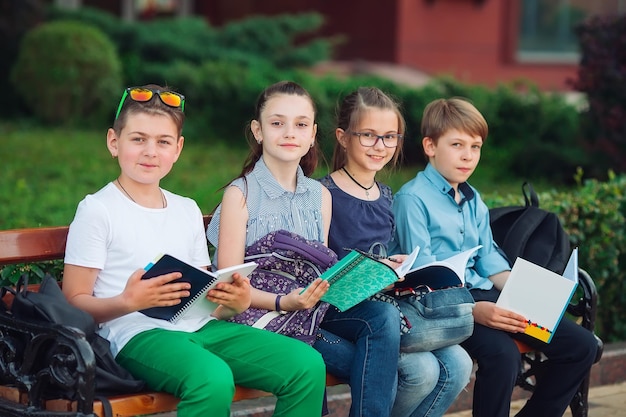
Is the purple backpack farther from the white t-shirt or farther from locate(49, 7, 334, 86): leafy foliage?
locate(49, 7, 334, 86): leafy foliage

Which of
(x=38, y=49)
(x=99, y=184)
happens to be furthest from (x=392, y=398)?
(x=38, y=49)

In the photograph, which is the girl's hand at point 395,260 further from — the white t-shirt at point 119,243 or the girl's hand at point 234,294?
the white t-shirt at point 119,243

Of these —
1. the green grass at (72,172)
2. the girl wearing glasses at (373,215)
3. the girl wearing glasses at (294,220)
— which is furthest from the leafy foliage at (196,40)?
the girl wearing glasses at (294,220)

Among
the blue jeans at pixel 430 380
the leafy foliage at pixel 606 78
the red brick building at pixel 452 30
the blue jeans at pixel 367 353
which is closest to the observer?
the blue jeans at pixel 367 353

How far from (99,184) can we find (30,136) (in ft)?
11.6

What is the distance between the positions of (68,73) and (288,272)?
9.72 metres

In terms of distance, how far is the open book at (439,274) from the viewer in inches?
155

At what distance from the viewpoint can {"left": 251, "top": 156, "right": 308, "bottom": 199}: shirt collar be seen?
3.98m

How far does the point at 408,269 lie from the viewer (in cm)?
384

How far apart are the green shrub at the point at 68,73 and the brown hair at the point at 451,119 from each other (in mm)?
9198

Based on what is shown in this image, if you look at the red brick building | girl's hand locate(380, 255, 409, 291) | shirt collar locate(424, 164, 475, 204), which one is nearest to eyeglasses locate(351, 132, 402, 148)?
shirt collar locate(424, 164, 475, 204)

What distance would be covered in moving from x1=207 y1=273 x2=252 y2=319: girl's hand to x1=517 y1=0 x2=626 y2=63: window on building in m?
16.7

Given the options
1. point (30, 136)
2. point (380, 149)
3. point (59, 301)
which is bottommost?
point (30, 136)

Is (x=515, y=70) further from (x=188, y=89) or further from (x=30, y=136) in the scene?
(x=30, y=136)
